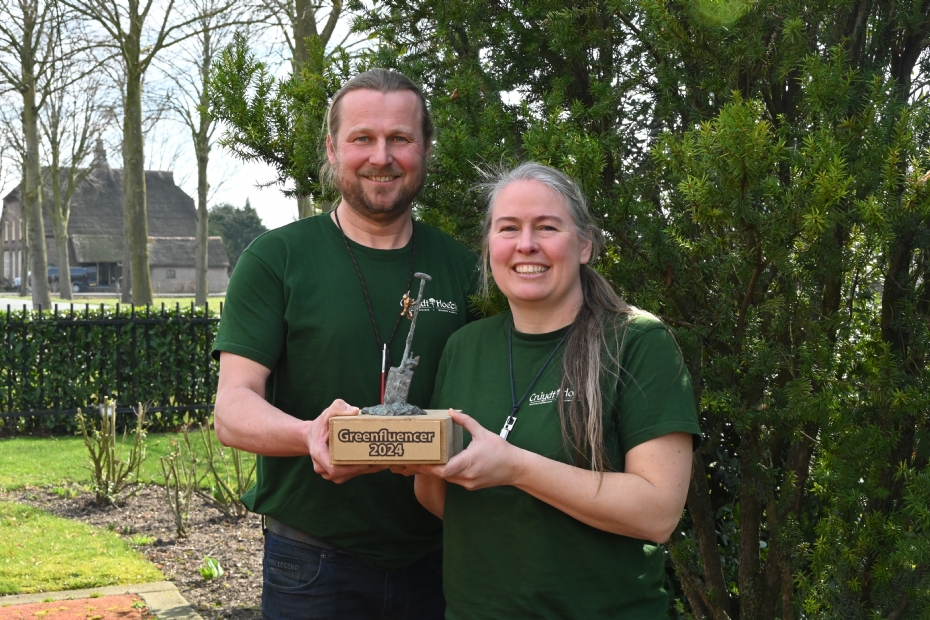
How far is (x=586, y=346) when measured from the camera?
213 centimetres

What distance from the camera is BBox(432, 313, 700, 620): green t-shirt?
2.04 meters

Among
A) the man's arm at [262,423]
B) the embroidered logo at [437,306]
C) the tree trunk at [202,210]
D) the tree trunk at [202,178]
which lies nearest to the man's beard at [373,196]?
the embroidered logo at [437,306]

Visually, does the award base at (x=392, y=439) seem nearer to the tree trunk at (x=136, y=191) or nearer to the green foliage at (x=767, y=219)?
the green foliage at (x=767, y=219)

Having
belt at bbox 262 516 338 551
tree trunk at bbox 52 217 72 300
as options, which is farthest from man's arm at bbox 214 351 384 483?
tree trunk at bbox 52 217 72 300

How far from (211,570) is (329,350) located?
12.8ft

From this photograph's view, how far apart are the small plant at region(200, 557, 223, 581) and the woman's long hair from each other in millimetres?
4287

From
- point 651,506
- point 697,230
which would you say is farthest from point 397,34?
point 651,506

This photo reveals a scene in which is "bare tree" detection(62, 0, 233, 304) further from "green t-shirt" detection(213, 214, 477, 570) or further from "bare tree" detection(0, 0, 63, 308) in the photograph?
"green t-shirt" detection(213, 214, 477, 570)

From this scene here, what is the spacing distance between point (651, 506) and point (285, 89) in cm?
249

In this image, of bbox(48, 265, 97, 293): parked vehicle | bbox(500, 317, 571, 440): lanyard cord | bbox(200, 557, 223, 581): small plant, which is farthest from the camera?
bbox(48, 265, 97, 293): parked vehicle

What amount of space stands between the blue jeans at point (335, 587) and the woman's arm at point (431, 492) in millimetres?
362

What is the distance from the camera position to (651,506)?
1.98 metres

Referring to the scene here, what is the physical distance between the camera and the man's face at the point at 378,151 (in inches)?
103

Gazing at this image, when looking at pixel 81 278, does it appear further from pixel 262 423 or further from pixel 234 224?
pixel 262 423
